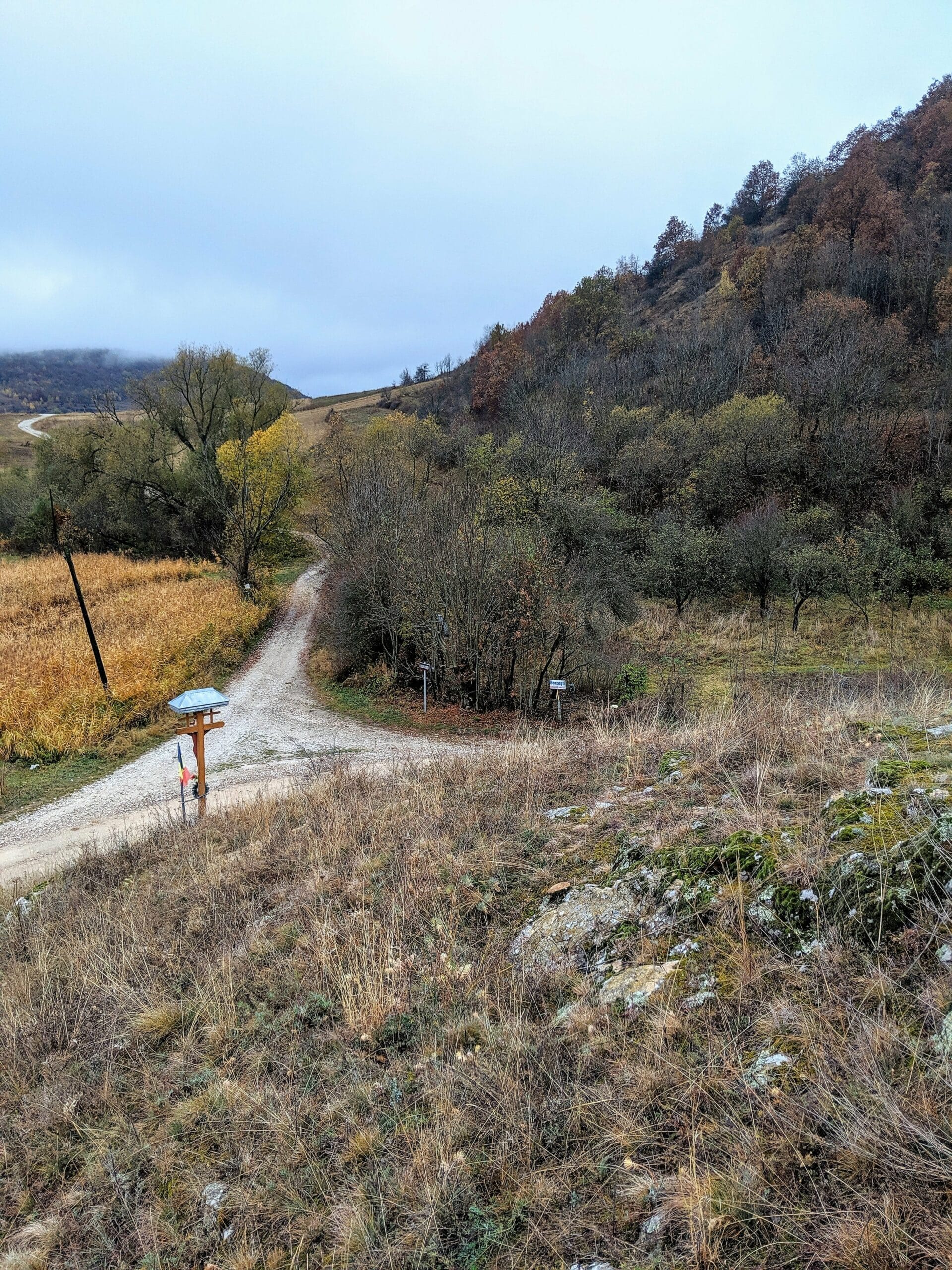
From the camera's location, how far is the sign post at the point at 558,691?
45.2ft

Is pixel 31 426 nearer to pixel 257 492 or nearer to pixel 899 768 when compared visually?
pixel 257 492

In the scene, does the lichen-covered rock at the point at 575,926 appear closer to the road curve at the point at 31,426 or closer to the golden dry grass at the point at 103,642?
the golden dry grass at the point at 103,642

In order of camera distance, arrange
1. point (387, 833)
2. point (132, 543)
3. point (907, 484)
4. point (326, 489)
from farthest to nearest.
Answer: point (132, 543), point (326, 489), point (907, 484), point (387, 833)

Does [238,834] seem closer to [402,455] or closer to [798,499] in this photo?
[402,455]

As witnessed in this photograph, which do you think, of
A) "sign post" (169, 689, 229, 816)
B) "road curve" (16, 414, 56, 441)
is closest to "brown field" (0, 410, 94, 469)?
"road curve" (16, 414, 56, 441)

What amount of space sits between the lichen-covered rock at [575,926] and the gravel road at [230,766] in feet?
22.4

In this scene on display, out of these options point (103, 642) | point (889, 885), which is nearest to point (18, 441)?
point (103, 642)

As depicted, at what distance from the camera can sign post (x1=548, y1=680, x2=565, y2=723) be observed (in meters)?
13.8

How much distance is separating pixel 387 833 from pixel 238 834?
262 centimetres

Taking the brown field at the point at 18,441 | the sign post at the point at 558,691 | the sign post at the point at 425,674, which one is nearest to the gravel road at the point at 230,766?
the sign post at the point at 425,674

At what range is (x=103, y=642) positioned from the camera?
20688mm

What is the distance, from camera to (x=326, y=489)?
36844mm

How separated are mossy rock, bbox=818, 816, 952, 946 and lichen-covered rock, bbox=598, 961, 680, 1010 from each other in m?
0.95

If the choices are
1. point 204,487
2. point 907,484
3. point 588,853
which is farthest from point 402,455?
point 588,853
